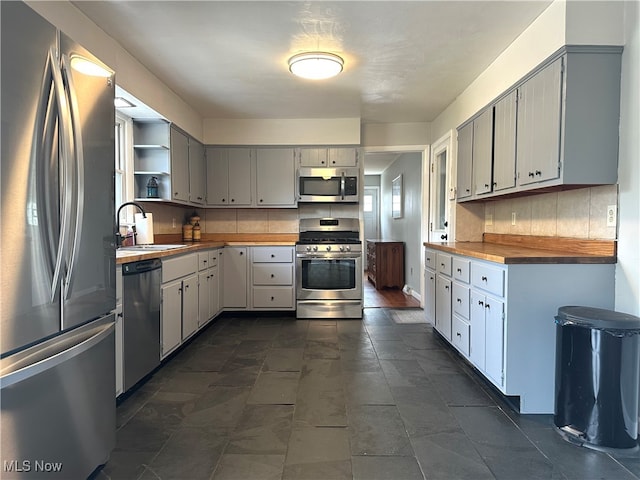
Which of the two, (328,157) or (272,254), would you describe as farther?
(328,157)

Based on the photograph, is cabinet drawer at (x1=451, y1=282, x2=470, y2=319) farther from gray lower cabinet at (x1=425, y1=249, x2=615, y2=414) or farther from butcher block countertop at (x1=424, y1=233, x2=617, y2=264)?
gray lower cabinet at (x1=425, y1=249, x2=615, y2=414)

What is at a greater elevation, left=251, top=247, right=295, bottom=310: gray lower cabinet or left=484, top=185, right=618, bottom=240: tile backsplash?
left=484, top=185, right=618, bottom=240: tile backsplash

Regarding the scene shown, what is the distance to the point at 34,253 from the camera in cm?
116

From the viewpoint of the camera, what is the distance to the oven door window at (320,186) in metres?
4.48

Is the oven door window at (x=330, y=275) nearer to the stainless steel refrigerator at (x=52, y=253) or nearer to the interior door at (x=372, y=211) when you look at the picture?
the stainless steel refrigerator at (x=52, y=253)

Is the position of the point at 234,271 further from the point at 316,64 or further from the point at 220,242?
the point at 316,64

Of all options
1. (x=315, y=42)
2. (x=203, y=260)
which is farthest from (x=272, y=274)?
(x=315, y=42)

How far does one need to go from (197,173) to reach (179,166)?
51 centimetres

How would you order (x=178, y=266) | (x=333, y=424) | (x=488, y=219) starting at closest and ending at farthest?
(x=333, y=424) < (x=178, y=266) < (x=488, y=219)

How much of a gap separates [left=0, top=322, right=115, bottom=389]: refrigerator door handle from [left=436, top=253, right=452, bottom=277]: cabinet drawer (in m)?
2.48

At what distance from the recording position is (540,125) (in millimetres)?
2223

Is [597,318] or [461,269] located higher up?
[461,269]

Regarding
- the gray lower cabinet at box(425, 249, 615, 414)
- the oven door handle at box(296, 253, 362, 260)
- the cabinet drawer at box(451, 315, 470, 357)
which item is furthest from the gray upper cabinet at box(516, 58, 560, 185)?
the oven door handle at box(296, 253, 362, 260)

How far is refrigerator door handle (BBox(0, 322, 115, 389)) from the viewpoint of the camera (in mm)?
1094
